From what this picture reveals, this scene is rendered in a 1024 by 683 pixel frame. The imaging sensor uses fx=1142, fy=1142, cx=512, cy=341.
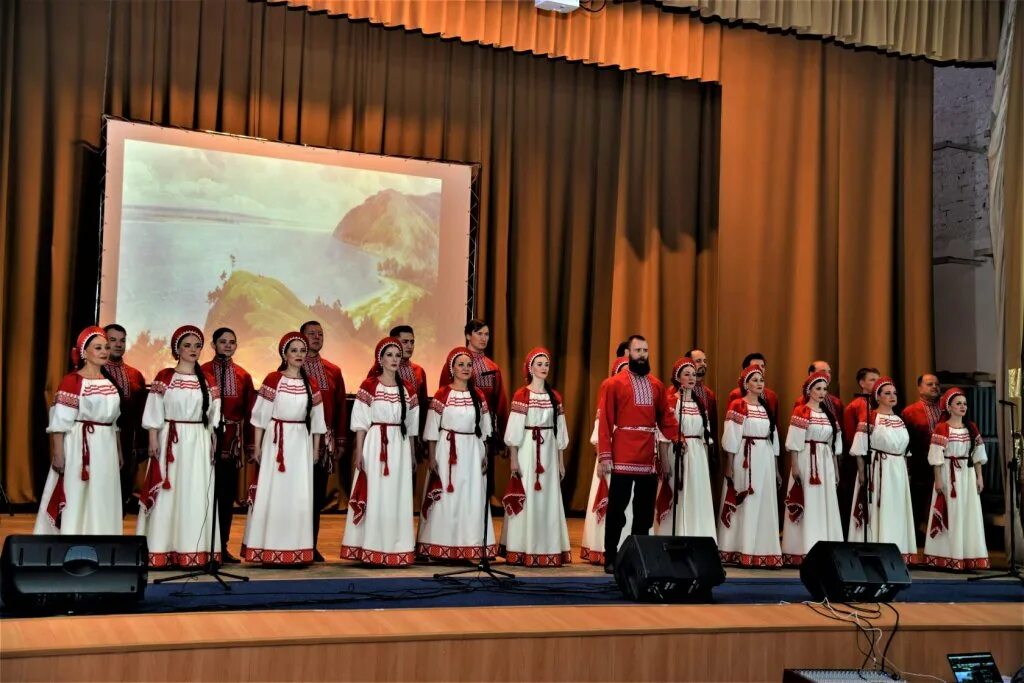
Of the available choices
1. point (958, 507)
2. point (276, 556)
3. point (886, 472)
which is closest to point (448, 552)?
point (276, 556)

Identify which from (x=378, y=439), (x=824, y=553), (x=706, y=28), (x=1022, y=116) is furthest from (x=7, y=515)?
(x=1022, y=116)

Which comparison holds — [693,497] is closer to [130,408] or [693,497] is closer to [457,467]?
[457,467]

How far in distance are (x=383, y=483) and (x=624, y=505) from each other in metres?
1.32

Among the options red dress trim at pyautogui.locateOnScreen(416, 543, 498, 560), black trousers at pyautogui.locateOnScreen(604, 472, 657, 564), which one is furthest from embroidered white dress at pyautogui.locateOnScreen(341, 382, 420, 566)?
black trousers at pyautogui.locateOnScreen(604, 472, 657, 564)

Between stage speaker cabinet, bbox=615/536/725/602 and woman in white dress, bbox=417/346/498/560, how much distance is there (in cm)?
148

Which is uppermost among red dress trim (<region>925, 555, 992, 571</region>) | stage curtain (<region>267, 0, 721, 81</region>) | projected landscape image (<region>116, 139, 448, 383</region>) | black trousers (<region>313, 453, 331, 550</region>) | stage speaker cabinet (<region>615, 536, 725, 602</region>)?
stage curtain (<region>267, 0, 721, 81</region>)

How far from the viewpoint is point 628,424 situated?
20.6 feet

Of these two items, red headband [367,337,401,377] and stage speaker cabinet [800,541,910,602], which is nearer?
stage speaker cabinet [800,541,910,602]

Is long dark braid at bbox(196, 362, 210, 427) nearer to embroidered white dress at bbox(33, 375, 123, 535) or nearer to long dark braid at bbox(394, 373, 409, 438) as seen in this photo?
embroidered white dress at bbox(33, 375, 123, 535)

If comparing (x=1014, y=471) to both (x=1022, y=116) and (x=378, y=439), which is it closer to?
(x=1022, y=116)

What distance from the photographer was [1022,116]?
7879 millimetres

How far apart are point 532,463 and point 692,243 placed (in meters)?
3.68

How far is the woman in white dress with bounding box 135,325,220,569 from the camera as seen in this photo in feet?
18.6

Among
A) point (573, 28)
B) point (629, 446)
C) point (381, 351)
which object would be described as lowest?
point (629, 446)
